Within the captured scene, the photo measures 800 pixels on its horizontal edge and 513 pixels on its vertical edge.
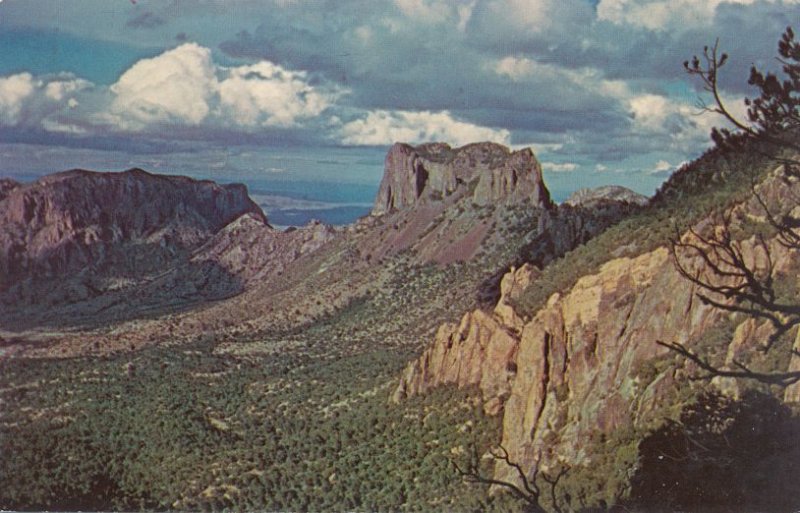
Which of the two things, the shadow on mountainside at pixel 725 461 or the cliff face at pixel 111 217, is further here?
the cliff face at pixel 111 217

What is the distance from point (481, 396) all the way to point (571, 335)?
12.6ft

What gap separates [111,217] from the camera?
134 metres

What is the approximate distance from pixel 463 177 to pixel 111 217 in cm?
9292

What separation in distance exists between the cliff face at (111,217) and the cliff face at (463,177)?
68372 millimetres

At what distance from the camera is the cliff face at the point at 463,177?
153ft

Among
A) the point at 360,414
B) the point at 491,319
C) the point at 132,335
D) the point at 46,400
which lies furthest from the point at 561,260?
the point at 132,335

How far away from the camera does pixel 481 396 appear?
985 inches

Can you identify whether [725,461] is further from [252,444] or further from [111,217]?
[111,217]

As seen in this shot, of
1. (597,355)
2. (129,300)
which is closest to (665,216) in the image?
(597,355)

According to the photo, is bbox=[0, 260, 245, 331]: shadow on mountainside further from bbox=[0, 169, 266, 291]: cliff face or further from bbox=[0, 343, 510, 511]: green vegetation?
bbox=[0, 343, 510, 511]: green vegetation

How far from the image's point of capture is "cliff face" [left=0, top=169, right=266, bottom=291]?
126m

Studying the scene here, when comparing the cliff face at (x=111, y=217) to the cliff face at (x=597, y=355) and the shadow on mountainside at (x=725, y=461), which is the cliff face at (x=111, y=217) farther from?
the shadow on mountainside at (x=725, y=461)

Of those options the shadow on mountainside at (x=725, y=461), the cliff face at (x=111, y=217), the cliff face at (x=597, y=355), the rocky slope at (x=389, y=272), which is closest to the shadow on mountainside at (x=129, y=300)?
the rocky slope at (x=389, y=272)

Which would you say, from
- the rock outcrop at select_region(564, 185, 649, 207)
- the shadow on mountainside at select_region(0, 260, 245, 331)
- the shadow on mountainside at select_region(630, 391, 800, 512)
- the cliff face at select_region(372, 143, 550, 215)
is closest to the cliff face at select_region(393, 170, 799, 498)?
the shadow on mountainside at select_region(630, 391, 800, 512)
